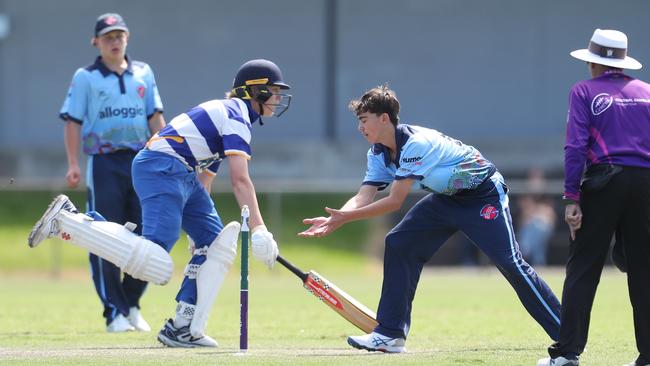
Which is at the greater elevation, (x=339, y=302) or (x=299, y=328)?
(x=339, y=302)

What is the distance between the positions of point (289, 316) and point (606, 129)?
5.30 meters

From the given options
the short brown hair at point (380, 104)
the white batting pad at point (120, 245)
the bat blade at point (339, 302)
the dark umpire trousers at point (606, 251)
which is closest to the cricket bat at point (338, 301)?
the bat blade at point (339, 302)

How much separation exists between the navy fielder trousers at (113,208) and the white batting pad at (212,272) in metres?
2.00

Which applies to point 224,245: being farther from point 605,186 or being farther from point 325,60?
point 325,60

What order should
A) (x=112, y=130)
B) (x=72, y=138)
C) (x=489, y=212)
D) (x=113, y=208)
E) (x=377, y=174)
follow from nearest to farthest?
1. (x=489, y=212)
2. (x=377, y=174)
3. (x=113, y=208)
4. (x=112, y=130)
5. (x=72, y=138)

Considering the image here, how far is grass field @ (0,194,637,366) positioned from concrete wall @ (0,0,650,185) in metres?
4.49

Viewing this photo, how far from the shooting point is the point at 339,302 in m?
8.80

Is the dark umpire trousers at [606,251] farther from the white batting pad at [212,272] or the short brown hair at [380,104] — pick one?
the white batting pad at [212,272]

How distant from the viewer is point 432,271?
19.8 metres

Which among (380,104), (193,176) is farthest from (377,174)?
(193,176)

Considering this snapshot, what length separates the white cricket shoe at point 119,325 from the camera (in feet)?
33.8

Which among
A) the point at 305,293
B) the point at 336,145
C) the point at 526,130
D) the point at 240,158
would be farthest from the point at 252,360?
the point at 526,130

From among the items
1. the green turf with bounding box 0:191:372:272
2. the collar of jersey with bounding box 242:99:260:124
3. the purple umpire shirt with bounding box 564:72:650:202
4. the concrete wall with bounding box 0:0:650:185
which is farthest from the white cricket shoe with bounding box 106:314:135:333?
the concrete wall with bounding box 0:0:650:185

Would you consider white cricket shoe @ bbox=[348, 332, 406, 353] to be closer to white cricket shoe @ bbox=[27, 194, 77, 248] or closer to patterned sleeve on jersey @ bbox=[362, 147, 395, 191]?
patterned sleeve on jersey @ bbox=[362, 147, 395, 191]
